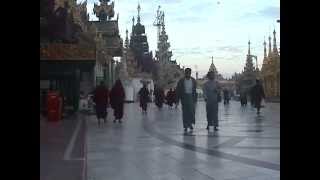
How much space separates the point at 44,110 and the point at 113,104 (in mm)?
4163

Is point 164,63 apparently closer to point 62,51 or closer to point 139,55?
point 139,55

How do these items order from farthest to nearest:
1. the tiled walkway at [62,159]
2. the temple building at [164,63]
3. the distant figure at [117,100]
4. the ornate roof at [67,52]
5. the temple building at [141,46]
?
the temple building at [141,46] < the temple building at [164,63] < the ornate roof at [67,52] < the distant figure at [117,100] < the tiled walkway at [62,159]

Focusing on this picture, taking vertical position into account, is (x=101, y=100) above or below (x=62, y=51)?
below

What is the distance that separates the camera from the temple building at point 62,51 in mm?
21734

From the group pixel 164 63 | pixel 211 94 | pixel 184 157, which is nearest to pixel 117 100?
pixel 211 94

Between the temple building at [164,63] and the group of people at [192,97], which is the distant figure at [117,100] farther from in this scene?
the temple building at [164,63]

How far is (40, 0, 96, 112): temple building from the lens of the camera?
71.3 feet

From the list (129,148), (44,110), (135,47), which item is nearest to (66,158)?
(129,148)

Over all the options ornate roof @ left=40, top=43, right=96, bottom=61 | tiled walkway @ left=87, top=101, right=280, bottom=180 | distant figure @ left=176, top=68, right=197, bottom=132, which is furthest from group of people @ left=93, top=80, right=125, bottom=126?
tiled walkway @ left=87, top=101, right=280, bottom=180

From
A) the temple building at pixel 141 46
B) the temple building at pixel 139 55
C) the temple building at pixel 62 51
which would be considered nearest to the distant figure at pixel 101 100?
the temple building at pixel 62 51

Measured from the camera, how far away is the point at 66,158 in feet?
34.7

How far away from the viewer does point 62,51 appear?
25547mm

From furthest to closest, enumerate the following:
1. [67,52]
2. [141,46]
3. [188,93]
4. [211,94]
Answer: [141,46] < [67,52] < [211,94] < [188,93]
